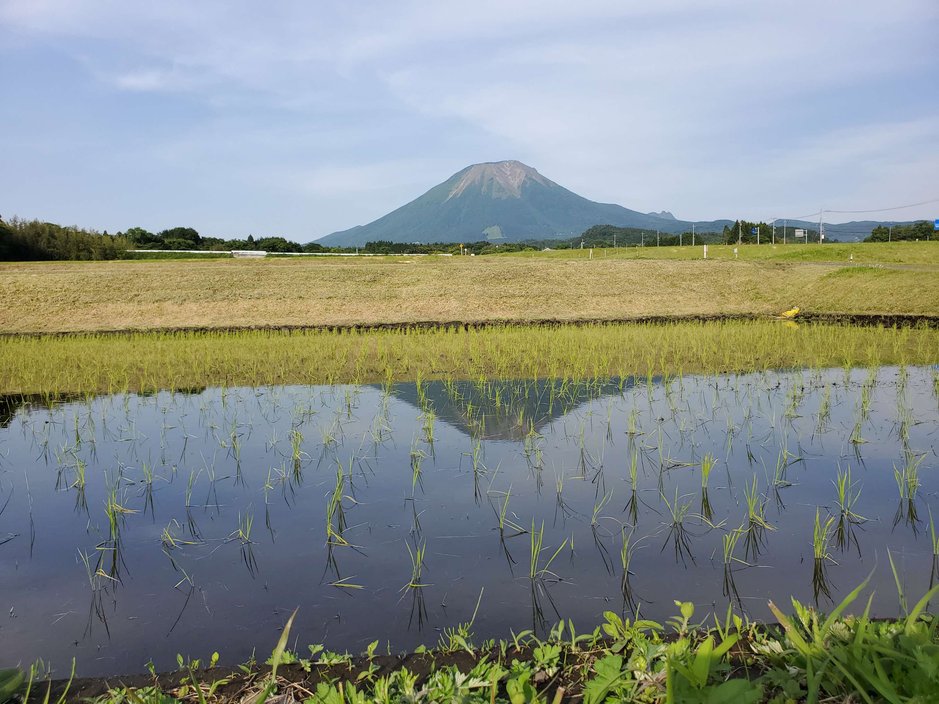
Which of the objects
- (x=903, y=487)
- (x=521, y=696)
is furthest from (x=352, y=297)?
(x=521, y=696)

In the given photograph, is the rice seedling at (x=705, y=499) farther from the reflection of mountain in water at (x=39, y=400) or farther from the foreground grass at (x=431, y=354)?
the reflection of mountain in water at (x=39, y=400)

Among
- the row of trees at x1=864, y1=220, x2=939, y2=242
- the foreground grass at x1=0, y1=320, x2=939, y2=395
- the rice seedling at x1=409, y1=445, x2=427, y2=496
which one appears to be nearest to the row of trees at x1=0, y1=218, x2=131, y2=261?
the foreground grass at x1=0, y1=320, x2=939, y2=395

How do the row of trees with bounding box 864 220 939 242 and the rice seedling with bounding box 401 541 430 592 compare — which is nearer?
the rice seedling with bounding box 401 541 430 592

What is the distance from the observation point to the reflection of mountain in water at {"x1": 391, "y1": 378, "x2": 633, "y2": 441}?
24.5 feet

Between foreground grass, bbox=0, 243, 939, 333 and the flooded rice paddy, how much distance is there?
11.3m

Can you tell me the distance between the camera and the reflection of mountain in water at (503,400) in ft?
24.5

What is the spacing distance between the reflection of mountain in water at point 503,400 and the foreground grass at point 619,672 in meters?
4.27

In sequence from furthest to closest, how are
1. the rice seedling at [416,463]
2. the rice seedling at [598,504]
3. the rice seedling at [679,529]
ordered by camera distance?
the rice seedling at [416,463] → the rice seedling at [598,504] → the rice seedling at [679,529]

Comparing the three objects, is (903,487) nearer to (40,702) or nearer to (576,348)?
(40,702)

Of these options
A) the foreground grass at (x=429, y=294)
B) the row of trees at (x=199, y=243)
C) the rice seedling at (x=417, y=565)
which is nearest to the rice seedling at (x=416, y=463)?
the rice seedling at (x=417, y=565)

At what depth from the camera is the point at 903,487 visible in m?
5.16

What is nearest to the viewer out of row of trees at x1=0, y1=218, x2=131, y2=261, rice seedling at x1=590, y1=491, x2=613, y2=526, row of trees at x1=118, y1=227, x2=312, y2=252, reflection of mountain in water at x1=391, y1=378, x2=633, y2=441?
rice seedling at x1=590, y1=491, x2=613, y2=526

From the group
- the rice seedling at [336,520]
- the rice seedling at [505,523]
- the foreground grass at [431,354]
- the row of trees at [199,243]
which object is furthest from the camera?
the row of trees at [199,243]

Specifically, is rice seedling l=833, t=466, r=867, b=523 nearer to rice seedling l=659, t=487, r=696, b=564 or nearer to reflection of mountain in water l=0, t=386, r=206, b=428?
rice seedling l=659, t=487, r=696, b=564
